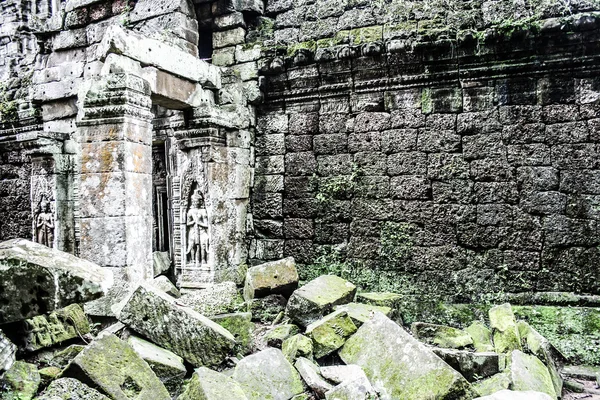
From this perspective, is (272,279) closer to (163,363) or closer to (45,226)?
(163,363)

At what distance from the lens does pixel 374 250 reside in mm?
6422

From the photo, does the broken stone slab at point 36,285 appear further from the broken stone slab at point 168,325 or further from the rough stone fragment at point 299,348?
the rough stone fragment at point 299,348

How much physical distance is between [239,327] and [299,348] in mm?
736

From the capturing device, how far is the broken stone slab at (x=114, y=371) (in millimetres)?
2996

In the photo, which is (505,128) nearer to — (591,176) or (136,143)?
(591,176)

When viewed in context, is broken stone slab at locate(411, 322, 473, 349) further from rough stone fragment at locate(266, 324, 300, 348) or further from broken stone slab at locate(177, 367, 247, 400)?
broken stone slab at locate(177, 367, 247, 400)

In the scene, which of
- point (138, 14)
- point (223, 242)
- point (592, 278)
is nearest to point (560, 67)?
point (592, 278)

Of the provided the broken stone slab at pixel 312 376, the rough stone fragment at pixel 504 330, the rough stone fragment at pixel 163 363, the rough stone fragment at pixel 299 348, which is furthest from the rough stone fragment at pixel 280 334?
the rough stone fragment at pixel 504 330

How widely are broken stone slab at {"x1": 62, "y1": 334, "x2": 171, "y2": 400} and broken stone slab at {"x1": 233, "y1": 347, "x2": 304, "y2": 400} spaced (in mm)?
582

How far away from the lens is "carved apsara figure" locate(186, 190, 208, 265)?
21.7 ft

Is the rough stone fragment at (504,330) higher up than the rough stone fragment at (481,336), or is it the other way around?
the rough stone fragment at (504,330)

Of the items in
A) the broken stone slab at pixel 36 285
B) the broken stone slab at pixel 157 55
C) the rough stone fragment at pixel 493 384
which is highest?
the broken stone slab at pixel 157 55

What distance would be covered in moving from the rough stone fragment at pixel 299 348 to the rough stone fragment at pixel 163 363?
36.3 inches

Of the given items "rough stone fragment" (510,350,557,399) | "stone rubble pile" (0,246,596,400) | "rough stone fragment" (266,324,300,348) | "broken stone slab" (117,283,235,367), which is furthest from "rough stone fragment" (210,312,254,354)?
"rough stone fragment" (510,350,557,399)
